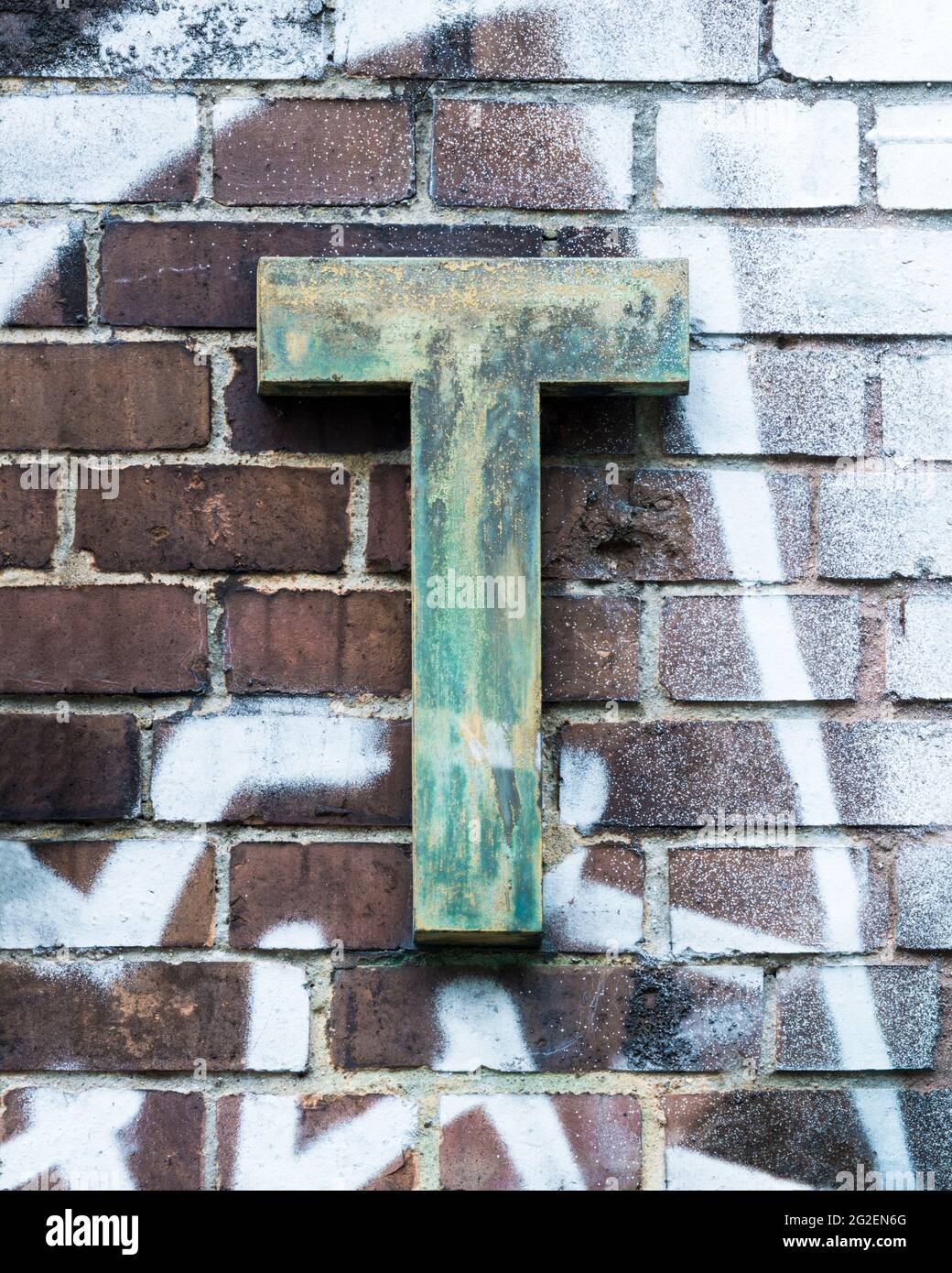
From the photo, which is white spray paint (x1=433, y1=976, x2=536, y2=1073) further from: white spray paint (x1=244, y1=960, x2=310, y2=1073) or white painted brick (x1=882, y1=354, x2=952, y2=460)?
white painted brick (x1=882, y1=354, x2=952, y2=460)

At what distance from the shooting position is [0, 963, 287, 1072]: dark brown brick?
0.97 meters

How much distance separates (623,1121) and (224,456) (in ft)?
1.92

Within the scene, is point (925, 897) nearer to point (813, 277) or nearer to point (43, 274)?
point (813, 277)

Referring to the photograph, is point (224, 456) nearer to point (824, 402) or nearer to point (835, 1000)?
point (824, 402)

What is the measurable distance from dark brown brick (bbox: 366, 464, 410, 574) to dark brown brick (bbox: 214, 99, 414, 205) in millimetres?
219

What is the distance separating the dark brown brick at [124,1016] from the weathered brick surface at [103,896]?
0.02m

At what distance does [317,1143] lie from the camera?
97cm

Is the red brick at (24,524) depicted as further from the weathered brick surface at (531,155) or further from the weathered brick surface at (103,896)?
the weathered brick surface at (531,155)

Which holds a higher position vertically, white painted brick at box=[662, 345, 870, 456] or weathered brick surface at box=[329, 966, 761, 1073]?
white painted brick at box=[662, 345, 870, 456]

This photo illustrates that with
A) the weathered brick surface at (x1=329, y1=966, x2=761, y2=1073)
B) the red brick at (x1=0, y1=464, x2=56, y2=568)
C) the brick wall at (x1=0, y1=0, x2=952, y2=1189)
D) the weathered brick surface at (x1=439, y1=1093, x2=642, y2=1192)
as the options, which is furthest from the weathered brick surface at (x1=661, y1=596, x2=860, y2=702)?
the red brick at (x1=0, y1=464, x2=56, y2=568)

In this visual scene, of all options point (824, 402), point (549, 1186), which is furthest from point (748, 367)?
point (549, 1186)

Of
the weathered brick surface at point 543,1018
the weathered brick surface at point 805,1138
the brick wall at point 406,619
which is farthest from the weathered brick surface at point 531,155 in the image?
the weathered brick surface at point 805,1138

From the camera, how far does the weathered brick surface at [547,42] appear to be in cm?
103

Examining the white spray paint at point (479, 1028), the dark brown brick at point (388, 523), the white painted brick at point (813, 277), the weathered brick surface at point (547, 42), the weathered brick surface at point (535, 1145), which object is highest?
the weathered brick surface at point (547, 42)
